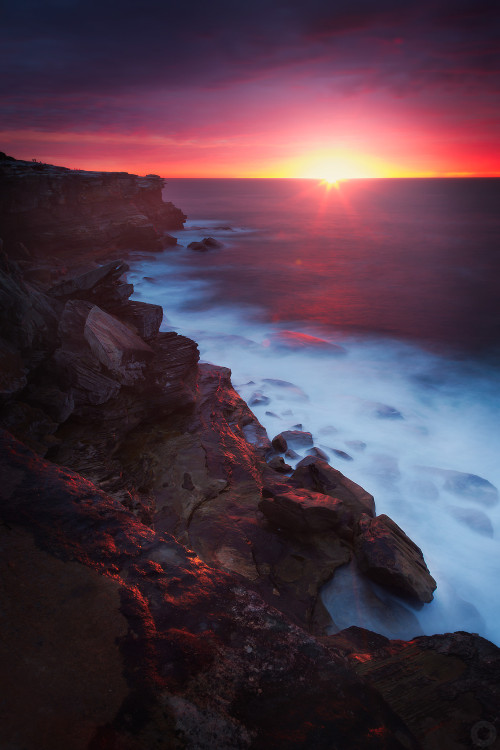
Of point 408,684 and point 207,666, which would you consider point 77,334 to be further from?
point 408,684

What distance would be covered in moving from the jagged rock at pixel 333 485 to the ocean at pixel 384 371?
1.36 m

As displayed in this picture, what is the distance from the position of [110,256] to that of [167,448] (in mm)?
26143

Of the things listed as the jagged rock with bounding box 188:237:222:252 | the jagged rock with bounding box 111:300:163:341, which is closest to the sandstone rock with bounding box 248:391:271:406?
the jagged rock with bounding box 111:300:163:341

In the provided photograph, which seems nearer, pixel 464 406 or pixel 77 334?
pixel 77 334

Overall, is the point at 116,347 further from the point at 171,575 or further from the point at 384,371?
the point at 384,371

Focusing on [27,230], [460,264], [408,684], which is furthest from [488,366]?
[27,230]

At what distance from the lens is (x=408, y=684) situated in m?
3.29

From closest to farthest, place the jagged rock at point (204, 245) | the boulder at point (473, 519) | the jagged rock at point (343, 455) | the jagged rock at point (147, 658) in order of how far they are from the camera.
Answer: the jagged rock at point (147, 658) < the boulder at point (473, 519) < the jagged rock at point (343, 455) < the jagged rock at point (204, 245)

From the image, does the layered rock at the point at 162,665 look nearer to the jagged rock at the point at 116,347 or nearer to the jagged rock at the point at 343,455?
the jagged rock at the point at 116,347

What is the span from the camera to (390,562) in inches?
228

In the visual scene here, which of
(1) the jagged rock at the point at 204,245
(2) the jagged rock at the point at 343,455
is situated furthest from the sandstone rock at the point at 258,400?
(1) the jagged rock at the point at 204,245

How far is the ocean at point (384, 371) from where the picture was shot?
7.47m

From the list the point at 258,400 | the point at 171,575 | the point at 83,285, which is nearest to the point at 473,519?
the point at 258,400

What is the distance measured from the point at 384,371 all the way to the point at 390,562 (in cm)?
1129
